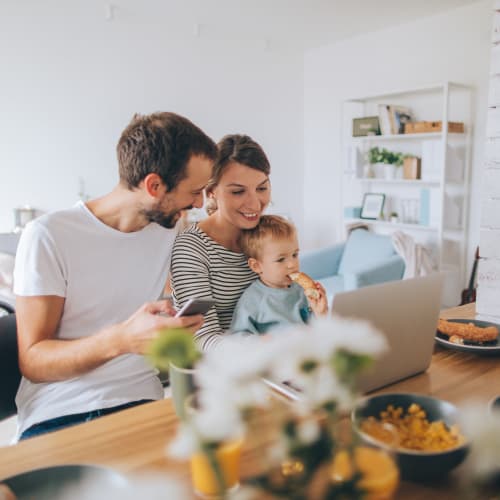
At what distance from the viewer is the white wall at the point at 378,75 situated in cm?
435

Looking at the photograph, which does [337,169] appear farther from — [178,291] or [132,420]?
[132,420]

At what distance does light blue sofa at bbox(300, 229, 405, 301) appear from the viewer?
3846 millimetres

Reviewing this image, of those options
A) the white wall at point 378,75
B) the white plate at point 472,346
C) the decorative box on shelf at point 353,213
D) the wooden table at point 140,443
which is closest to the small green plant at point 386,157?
the decorative box on shelf at point 353,213

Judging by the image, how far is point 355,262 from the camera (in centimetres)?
450

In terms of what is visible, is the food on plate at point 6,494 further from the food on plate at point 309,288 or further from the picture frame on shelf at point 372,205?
the picture frame on shelf at point 372,205

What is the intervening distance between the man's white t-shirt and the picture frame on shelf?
3946 millimetres

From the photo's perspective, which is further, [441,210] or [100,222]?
[441,210]

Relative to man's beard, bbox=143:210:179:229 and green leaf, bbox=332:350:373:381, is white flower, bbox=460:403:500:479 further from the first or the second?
man's beard, bbox=143:210:179:229

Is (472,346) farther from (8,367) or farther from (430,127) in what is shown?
(430,127)

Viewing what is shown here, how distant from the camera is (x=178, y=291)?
141 cm

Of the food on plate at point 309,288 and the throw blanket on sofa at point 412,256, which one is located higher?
the food on plate at point 309,288

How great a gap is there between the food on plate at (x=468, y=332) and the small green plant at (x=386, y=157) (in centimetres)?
369

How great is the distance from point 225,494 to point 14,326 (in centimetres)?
107

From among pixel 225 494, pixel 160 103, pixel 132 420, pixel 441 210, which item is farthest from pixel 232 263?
pixel 160 103
